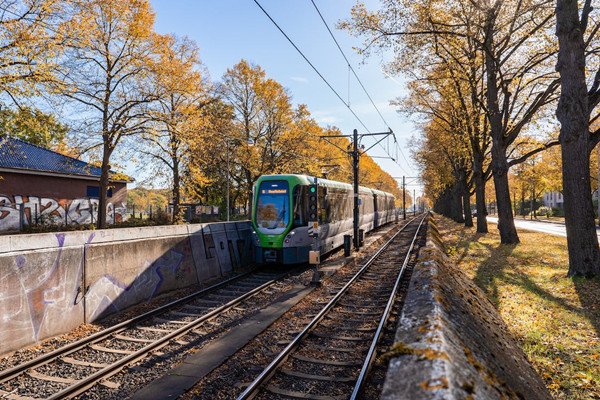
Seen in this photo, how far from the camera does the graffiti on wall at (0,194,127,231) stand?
24.4 meters

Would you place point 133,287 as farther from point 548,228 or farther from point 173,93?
point 548,228

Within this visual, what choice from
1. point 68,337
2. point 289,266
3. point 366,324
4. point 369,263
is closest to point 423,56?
point 369,263

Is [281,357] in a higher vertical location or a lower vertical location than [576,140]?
lower

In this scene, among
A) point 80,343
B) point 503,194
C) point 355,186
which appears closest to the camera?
point 80,343

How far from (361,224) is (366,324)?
53.8ft

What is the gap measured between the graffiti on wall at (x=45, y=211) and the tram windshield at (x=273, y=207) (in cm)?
1851

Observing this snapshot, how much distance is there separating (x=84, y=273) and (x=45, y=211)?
2333 cm

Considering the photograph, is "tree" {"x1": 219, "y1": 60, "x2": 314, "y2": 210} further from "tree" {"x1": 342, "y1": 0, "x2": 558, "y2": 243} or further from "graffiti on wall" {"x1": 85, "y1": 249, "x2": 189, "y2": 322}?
"graffiti on wall" {"x1": 85, "y1": 249, "x2": 189, "y2": 322}

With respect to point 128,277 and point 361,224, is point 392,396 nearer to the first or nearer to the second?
point 128,277

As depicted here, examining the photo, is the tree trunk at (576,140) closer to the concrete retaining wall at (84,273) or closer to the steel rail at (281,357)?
the steel rail at (281,357)

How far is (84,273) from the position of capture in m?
8.21

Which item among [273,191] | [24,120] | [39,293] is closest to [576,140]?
[273,191]

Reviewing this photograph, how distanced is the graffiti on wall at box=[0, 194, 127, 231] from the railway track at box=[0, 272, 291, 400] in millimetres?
20550

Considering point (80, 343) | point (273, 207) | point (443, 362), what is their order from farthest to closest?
1. point (273, 207)
2. point (80, 343)
3. point (443, 362)
